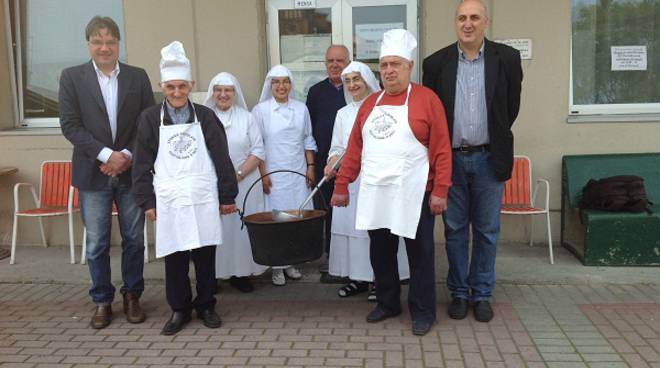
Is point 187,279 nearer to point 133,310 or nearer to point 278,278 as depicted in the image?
point 133,310

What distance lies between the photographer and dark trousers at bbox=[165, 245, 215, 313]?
13.1 ft

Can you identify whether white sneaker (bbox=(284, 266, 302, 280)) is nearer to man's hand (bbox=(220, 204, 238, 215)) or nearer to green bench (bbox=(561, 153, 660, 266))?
man's hand (bbox=(220, 204, 238, 215))

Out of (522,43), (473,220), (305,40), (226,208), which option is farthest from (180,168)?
(522,43)

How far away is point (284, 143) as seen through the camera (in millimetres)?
4738

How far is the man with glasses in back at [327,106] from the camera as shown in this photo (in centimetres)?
477

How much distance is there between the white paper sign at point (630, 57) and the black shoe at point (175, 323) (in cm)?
464

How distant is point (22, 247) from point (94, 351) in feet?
10.2

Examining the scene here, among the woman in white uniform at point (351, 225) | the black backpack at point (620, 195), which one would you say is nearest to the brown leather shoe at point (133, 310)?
the woman in white uniform at point (351, 225)

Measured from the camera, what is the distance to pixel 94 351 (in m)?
3.78

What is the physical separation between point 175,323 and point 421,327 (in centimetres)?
164

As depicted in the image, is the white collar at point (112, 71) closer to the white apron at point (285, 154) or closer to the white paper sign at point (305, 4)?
the white apron at point (285, 154)

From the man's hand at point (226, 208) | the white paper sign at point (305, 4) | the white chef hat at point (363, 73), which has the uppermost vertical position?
the white paper sign at point (305, 4)

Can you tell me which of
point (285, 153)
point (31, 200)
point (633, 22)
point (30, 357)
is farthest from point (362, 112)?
point (31, 200)

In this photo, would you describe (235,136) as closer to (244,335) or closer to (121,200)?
(121,200)
